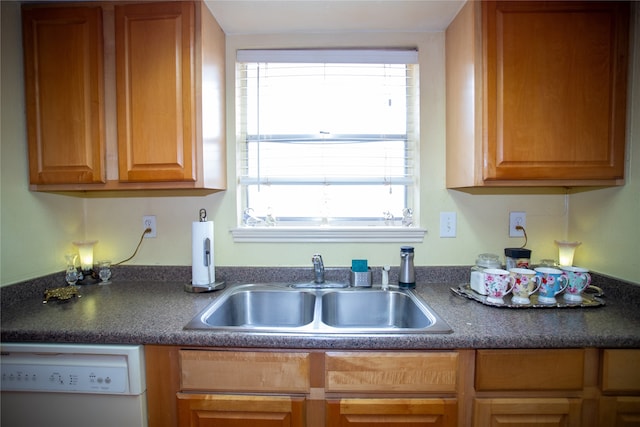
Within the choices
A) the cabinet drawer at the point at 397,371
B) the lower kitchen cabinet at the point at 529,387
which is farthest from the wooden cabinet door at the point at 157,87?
the lower kitchen cabinet at the point at 529,387

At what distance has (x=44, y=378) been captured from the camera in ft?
2.97

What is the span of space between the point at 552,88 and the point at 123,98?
1.75 m

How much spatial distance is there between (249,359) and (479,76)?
136cm

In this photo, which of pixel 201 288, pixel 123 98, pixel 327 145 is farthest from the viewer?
pixel 327 145

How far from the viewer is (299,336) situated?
0.89 metres

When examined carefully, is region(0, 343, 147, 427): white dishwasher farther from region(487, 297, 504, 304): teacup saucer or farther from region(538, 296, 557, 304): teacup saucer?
region(538, 296, 557, 304): teacup saucer

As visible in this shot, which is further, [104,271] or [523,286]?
[104,271]

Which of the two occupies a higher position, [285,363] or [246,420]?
[285,363]

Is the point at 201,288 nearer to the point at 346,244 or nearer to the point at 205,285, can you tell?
the point at 205,285

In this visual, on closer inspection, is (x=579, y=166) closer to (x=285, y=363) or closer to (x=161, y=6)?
(x=285, y=363)

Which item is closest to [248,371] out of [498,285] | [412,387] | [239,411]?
[239,411]

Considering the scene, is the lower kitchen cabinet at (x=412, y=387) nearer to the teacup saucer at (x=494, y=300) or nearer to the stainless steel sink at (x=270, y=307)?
the teacup saucer at (x=494, y=300)

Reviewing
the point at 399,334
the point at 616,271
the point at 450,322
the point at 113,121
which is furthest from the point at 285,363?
the point at 616,271

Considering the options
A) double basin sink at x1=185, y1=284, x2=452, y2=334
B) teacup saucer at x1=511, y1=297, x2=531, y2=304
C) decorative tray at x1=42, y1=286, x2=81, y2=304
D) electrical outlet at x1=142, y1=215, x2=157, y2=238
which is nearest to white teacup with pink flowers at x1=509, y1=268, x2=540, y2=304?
teacup saucer at x1=511, y1=297, x2=531, y2=304
